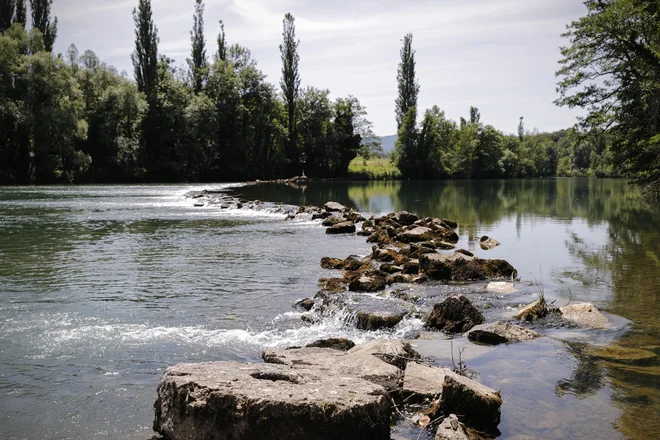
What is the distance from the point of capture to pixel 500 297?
12477 millimetres

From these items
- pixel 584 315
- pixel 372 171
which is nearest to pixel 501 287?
pixel 584 315

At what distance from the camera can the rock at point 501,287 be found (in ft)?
42.5

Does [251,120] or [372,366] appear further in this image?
[251,120]

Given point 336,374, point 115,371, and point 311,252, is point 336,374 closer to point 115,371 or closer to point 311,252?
point 115,371

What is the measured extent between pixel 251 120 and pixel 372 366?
8590 centimetres

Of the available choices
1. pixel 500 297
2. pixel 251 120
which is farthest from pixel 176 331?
pixel 251 120

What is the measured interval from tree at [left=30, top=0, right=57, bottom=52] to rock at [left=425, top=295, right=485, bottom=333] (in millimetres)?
81305

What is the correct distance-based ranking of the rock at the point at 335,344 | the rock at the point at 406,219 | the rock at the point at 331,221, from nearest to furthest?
the rock at the point at 335,344, the rock at the point at 406,219, the rock at the point at 331,221

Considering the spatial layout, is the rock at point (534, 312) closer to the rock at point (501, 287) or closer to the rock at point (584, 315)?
the rock at point (584, 315)

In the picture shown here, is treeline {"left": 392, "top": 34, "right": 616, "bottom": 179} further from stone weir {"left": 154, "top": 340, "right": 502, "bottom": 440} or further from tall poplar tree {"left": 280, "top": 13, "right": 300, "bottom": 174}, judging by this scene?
stone weir {"left": 154, "top": 340, "right": 502, "bottom": 440}

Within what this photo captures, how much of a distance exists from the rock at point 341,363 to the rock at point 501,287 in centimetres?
641

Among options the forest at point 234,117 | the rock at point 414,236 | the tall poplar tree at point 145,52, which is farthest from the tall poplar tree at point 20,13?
the rock at point 414,236

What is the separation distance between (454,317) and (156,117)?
77153 millimetres

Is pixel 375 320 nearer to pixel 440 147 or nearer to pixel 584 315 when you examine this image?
pixel 584 315
